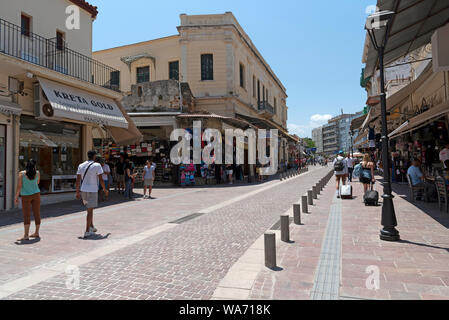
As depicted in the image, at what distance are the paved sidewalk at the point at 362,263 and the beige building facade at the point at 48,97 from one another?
31.0ft

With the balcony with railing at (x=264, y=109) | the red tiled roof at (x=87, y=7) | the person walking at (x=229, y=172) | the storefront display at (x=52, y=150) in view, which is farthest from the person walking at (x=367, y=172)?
the balcony with railing at (x=264, y=109)

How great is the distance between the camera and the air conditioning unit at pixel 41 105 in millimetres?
10922

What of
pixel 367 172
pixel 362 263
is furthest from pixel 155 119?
pixel 362 263

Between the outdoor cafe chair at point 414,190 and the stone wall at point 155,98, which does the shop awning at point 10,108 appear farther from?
the outdoor cafe chair at point 414,190

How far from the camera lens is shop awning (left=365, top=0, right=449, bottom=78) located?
660 centimetres

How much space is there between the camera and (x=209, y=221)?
25.4 feet

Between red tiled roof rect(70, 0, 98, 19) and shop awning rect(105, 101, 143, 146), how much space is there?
4.65m

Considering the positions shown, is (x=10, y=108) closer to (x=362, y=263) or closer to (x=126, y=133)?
(x=126, y=133)

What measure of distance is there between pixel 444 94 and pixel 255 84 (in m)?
21.9

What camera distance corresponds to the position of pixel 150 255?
496 centimetres

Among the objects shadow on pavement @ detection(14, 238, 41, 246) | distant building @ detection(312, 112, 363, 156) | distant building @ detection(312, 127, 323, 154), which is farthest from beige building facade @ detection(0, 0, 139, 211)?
distant building @ detection(312, 127, 323, 154)

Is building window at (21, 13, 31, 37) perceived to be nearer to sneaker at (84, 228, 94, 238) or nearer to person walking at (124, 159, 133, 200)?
person walking at (124, 159, 133, 200)
